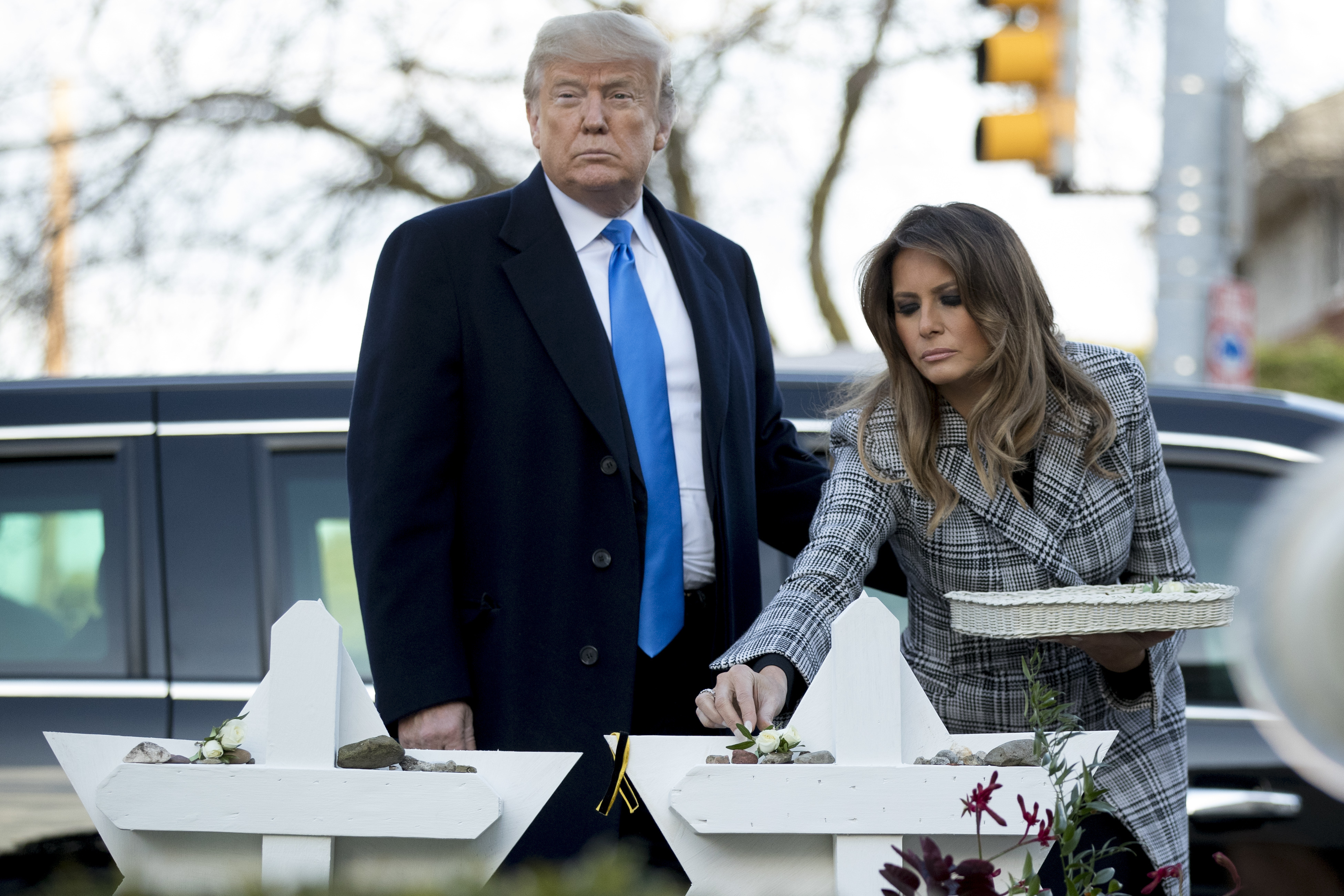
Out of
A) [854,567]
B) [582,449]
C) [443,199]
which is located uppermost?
[443,199]

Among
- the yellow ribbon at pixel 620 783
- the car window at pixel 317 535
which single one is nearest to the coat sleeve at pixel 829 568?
the yellow ribbon at pixel 620 783

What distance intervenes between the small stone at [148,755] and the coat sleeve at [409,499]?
53 centimetres

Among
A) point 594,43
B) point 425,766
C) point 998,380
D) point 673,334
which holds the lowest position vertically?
point 425,766

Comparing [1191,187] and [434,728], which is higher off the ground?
[1191,187]

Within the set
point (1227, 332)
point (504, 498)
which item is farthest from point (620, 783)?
→ point (1227, 332)

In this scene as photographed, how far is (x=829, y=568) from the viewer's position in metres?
2.09

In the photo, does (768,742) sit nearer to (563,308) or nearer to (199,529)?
(563,308)

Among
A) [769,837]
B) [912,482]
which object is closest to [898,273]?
[912,482]

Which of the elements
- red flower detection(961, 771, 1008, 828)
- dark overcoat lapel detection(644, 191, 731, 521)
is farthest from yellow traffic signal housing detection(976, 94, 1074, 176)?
Result: red flower detection(961, 771, 1008, 828)

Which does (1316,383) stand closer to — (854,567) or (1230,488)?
(1230,488)

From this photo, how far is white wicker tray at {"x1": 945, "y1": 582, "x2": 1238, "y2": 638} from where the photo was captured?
1866 millimetres

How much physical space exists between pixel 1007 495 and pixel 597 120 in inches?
36.7

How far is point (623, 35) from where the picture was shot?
7.84 feet

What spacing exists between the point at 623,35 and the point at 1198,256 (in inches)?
154
